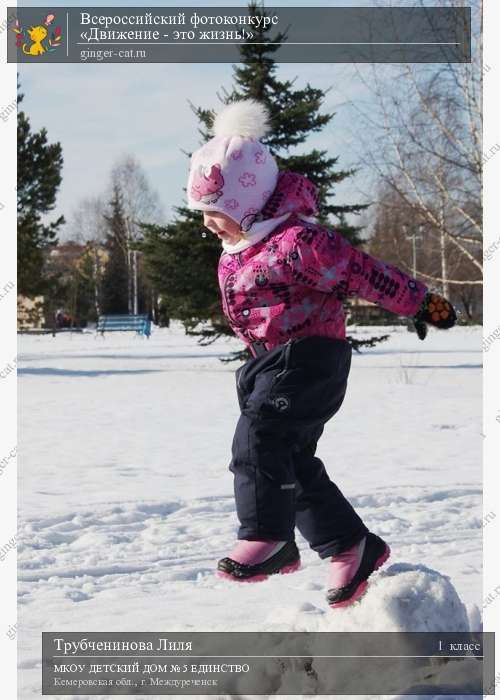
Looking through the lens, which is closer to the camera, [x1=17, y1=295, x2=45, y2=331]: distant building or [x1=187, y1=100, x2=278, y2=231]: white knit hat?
[x1=187, y1=100, x2=278, y2=231]: white knit hat

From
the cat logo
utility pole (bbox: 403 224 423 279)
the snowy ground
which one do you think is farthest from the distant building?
the cat logo

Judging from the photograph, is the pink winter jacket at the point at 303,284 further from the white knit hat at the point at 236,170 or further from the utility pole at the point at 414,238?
the utility pole at the point at 414,238

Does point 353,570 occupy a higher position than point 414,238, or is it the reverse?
point 414,238

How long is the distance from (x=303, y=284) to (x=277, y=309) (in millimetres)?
108

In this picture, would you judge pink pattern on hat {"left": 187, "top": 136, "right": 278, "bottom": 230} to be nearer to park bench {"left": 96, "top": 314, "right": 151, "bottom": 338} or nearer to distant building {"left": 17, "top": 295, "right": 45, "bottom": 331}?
distant building {"left": 17, "top": 295, "right": 45, "bottom": 331}

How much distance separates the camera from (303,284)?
2477 millimetres

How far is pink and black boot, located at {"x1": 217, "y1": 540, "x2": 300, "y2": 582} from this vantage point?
2.54 meters

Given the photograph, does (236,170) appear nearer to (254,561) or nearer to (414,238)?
(254,561)

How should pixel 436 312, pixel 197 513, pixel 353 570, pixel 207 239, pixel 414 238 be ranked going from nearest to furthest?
pixel 436 312 → pixel 353 570 → pixel 197 513 → pixel 414 238 → pixel 207 239

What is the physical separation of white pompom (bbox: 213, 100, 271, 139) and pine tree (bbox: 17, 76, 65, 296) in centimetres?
663

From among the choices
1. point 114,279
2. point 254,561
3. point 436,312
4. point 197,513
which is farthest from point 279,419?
point 114,279

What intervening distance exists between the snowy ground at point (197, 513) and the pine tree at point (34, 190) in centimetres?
238

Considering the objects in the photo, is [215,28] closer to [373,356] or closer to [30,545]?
[30,545]

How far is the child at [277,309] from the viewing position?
8.07ft
